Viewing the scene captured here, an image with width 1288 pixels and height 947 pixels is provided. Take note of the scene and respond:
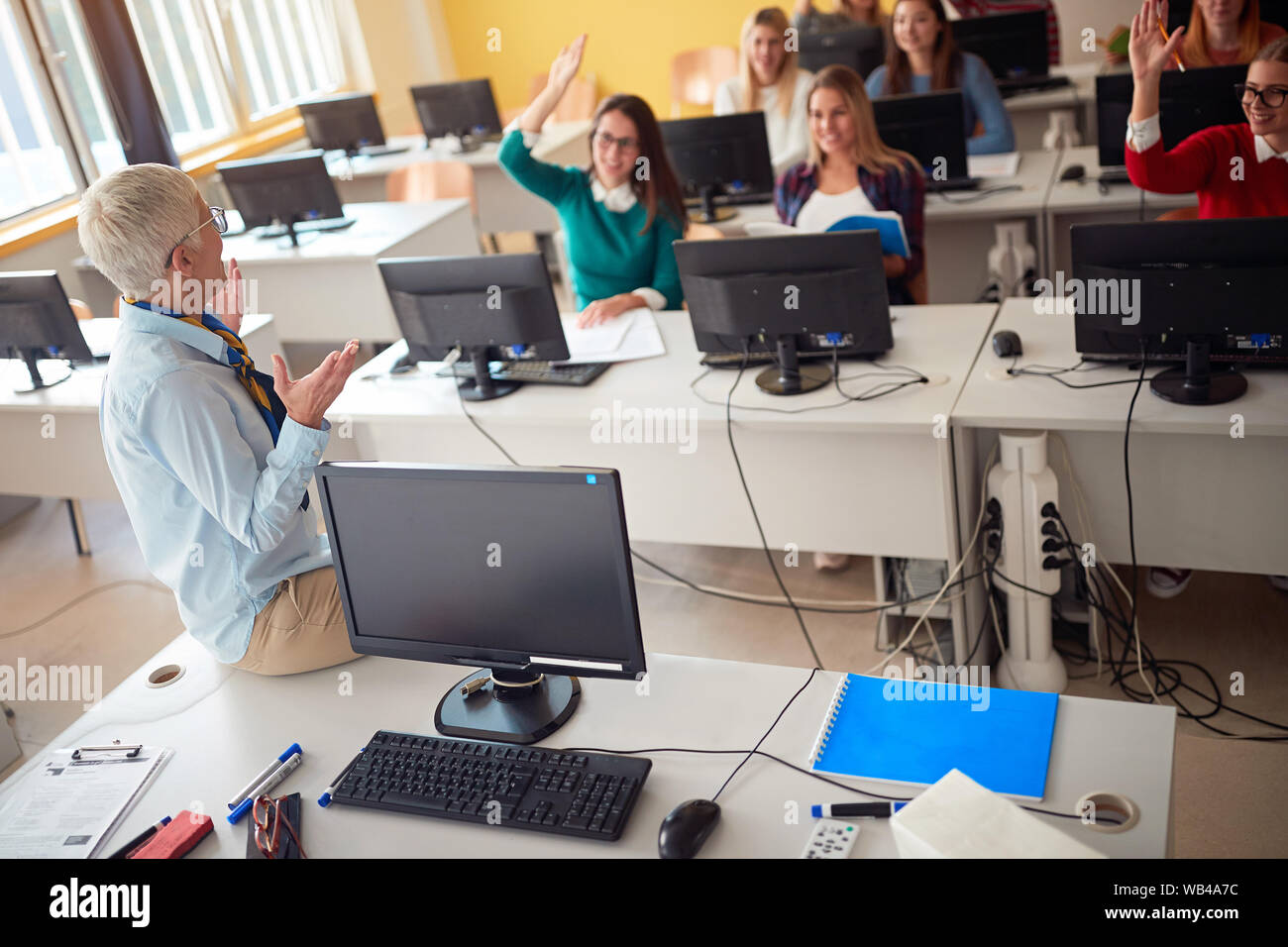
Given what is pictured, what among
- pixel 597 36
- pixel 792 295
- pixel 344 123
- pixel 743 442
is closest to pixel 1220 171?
pixel 792 295

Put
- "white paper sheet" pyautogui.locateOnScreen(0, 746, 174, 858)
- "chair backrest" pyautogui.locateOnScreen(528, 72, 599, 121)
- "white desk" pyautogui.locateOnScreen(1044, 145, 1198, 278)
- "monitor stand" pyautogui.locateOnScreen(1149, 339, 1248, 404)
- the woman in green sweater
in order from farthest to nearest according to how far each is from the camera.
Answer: "chair backrest" pyautogui.locateOnScreen(528, 72, 599, 121), "white desk" pyautogui.locateOnScreen(1044, 145, 1198, 278), the woman in green sweater, "monitor stand" pyautogui.locateOnScreen(1149, 339, 1248, 404), "white paper sheet" pyautogui.locateOnScreen(0, 746, 174, 858)

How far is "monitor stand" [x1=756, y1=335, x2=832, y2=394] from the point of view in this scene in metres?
2.51

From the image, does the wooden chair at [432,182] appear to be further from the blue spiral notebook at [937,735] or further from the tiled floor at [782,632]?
the blue spiral notebook at [937,735]

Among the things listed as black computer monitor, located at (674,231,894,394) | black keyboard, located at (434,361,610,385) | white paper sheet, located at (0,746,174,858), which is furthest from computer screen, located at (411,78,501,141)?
white paper sheet, located at (0,746,174,858)

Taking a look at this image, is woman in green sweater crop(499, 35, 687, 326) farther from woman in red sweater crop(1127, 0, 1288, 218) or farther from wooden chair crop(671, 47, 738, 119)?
wooden chair crop(671, 47, 738, 119)

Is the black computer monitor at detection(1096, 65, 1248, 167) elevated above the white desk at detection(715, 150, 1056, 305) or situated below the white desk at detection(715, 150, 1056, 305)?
above

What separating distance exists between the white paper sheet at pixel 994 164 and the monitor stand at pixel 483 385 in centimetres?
213

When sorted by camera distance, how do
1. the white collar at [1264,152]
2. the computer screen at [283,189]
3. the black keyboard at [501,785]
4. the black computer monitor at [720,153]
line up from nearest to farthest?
the black keyboard at [501,785]
the white collar at [1264,152]
the black computer monitor at [720,153]
the computer screen at [283,189]

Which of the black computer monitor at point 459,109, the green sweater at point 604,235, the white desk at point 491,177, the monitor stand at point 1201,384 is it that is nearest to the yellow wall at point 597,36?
the white desk at point 491,177

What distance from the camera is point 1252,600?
274 cm

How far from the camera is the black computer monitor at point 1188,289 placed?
204 centimetres

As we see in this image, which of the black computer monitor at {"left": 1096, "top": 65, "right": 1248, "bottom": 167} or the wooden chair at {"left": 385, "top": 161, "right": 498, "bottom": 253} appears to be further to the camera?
the wooden chair at {"left": 385, "top": 161, "right": 498, "bottom": 253}

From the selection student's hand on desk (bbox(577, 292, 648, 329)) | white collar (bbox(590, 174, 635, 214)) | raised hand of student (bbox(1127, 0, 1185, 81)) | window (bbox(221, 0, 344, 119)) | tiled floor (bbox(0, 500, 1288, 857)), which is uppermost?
window (bbox(221, 0, 344, 119))

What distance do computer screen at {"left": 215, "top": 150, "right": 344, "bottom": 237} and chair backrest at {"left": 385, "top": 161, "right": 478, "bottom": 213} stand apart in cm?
68
